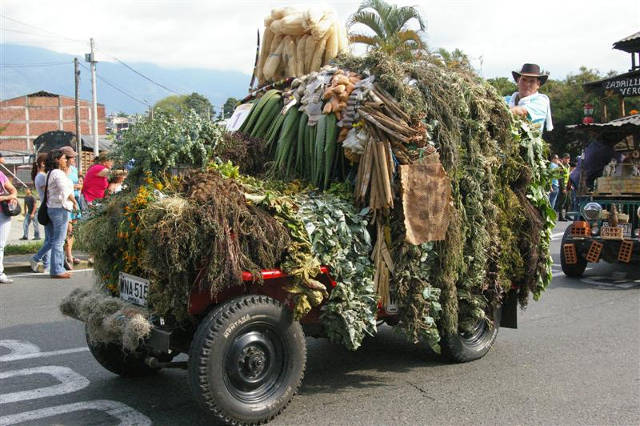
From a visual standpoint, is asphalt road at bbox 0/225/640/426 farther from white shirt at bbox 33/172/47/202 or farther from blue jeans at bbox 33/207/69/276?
white shirt at bbox 33/172/47/202

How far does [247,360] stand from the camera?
4078mm

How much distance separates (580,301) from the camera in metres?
8.53

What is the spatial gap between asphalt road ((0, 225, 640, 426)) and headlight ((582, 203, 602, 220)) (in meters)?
3.18

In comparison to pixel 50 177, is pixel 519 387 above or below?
below

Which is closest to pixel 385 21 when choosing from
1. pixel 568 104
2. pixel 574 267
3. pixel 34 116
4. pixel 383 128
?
pixel 574 267

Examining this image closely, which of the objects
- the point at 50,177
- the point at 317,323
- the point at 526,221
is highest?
the point at 50,177

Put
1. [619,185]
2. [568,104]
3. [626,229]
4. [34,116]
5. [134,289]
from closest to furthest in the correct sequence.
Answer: [134,289] → [626,229] → [619,185] → [568,104] → [34,116]

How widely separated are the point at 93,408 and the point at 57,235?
5.82 metres

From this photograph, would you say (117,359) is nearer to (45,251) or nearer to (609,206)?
(45,251)

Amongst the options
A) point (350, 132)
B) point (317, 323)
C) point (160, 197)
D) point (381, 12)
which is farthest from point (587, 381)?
point (381, 12)

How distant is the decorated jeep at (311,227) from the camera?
398 cm

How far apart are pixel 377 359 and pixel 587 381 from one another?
1.80 meters

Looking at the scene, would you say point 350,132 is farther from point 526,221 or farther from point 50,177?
point 50,177

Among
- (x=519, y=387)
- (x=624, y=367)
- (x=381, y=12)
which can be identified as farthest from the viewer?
(x=381, y=12)
